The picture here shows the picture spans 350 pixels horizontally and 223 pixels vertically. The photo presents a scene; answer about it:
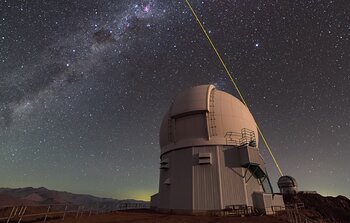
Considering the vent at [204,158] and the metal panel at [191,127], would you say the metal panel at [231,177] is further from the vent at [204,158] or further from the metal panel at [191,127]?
the metal panel at [191,127]

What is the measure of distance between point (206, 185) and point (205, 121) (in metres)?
5.54

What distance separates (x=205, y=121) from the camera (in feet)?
61.2

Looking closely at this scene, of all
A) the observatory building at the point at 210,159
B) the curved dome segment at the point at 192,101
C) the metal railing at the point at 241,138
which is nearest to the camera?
the observatory building at the point at 210,159

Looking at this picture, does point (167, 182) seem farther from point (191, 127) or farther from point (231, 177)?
Answer: point (231, 177)

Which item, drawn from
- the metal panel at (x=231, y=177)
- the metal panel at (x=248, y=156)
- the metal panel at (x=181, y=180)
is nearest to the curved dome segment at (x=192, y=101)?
the metal panel at (x=181, y=180)

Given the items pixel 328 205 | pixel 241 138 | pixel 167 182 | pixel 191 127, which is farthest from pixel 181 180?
pixel 328 205

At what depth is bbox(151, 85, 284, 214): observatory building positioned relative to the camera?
16.0 metres

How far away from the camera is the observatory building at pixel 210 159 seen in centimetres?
1595

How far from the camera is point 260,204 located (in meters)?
15.9

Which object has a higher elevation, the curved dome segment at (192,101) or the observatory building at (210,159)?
the curved dome segment at (192,101)

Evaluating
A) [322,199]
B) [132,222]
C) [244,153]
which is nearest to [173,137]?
[244,153]

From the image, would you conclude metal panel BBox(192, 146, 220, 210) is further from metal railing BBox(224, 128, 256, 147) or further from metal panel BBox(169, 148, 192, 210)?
metal railing BBox(224, 128, 256, 147)

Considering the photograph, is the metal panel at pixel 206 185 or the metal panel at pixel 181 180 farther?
the metal panel at pixel 181 180

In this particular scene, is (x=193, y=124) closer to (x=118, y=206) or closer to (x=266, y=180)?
(x=266, y=180)
